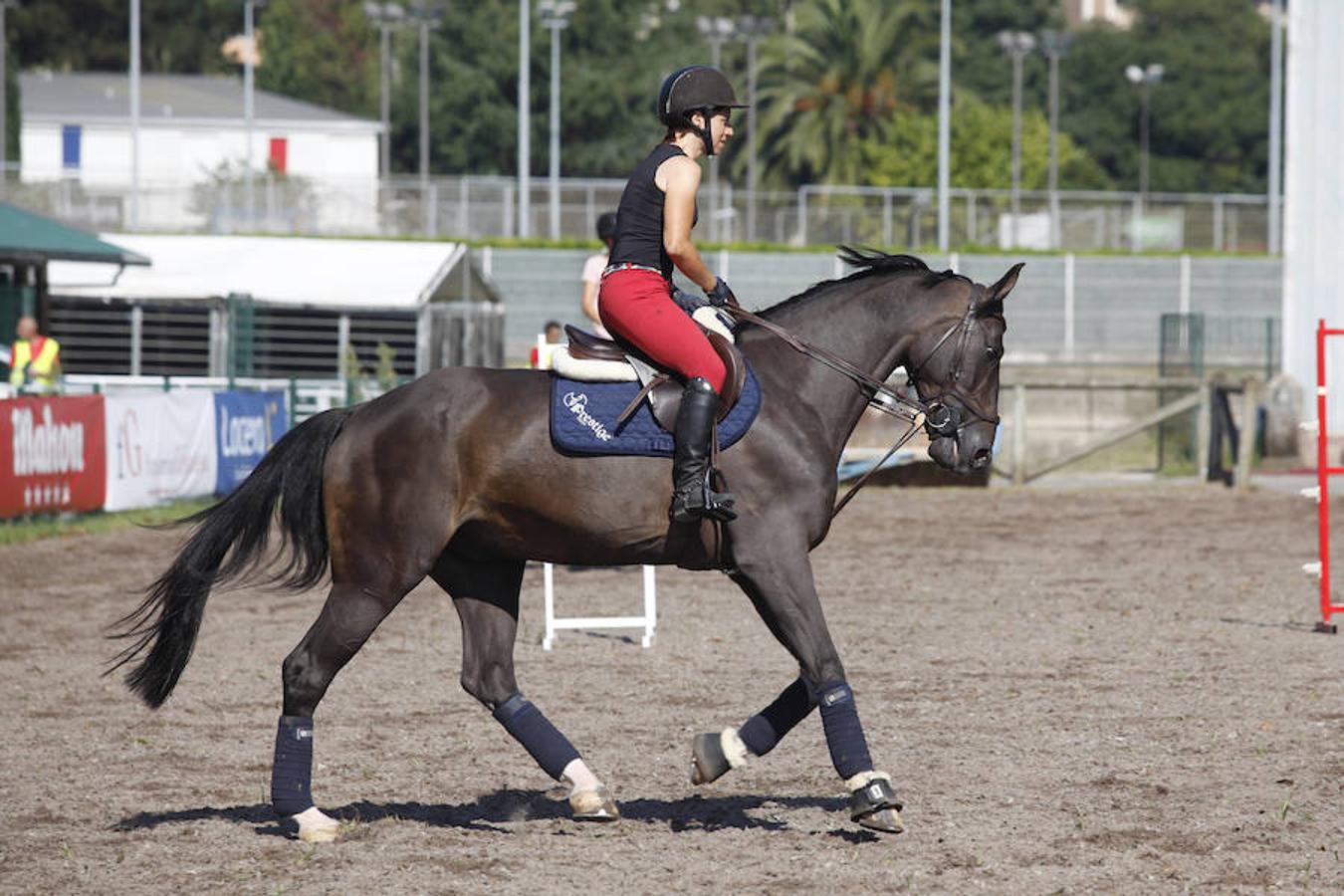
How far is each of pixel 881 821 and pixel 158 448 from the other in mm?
15698

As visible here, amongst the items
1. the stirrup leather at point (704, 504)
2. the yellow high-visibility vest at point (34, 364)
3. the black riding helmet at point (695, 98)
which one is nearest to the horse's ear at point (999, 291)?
the black riding helmet at point (695, 98)

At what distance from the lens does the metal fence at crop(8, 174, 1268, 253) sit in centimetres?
4512

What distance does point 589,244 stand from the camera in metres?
43.2

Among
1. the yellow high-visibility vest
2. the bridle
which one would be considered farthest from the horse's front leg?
the yellow high-visibility vest

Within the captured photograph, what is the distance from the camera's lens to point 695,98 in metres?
7.19

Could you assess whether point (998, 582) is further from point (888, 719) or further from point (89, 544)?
point (89, 544)

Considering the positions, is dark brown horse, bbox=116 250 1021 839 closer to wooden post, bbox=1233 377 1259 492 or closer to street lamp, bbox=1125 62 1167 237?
wooden post, bbox=1233 377 1259 492

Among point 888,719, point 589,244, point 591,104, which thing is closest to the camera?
point 888,719

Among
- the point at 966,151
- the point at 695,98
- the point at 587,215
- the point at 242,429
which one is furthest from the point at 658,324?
the point at 966,151

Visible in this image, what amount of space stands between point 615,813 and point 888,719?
8.33ft

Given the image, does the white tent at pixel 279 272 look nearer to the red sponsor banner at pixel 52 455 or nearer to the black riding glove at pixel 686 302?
the red sponsor banner at pixel 52 455

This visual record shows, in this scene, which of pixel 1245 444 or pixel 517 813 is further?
pixel 1245 444

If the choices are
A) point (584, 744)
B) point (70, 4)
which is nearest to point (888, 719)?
point (584, 744)

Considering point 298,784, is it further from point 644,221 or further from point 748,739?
point 644,221
